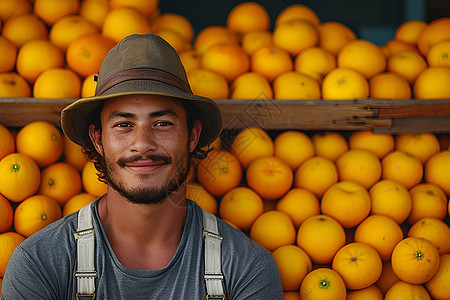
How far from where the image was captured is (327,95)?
2811mm

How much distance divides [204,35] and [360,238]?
169cm

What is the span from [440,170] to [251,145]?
1.06 m

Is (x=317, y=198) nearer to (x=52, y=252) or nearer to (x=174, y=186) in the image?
(x=174, y=186)

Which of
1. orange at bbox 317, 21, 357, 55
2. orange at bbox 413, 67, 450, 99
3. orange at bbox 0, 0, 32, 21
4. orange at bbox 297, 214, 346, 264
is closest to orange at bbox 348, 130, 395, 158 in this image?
orange at bbox 413, 67, 450, 99

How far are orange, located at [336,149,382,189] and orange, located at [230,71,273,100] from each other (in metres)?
0.58

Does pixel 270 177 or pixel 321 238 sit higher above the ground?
pixel 270 177

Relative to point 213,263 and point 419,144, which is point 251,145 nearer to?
point 213,263

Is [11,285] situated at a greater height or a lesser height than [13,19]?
lesser

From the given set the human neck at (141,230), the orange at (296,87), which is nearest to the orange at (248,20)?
the orange at (296,87)

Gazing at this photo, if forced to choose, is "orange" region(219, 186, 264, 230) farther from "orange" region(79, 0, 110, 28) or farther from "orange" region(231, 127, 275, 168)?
"orange" region(79, 0, 110, 28)

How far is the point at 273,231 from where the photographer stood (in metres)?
2.45

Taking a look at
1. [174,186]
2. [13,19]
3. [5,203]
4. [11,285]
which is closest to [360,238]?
[174,186]

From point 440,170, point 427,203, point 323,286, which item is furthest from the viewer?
point 440,170

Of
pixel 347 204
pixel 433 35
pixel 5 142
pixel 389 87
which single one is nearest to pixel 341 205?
pixel 347 204
